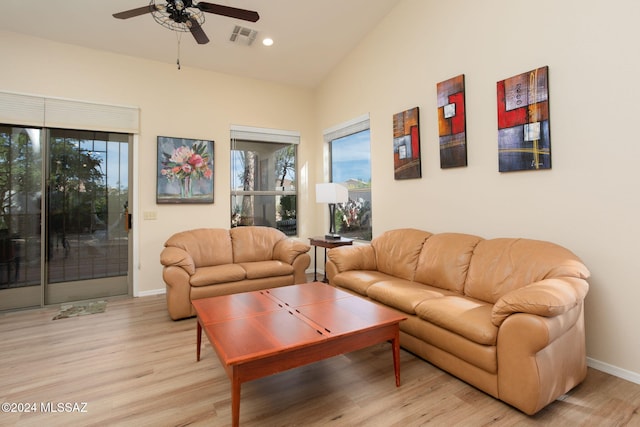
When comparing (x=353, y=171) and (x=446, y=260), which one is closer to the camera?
(x=446, y=260)

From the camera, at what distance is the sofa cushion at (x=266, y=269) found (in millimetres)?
3930

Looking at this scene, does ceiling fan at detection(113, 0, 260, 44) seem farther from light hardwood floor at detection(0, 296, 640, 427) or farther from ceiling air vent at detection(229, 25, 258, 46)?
light hardwood floor at detection(0, 296, 640, 427)

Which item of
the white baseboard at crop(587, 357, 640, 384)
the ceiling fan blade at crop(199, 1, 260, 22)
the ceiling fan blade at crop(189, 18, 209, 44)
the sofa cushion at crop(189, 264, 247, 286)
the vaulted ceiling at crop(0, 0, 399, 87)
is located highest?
the vaulted ceiling at crop(0, 0, 399, 87)

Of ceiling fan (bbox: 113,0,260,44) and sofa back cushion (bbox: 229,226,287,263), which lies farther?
sofa back cushion (bbox: 229,226,287,263)

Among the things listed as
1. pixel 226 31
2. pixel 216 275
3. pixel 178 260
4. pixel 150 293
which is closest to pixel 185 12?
pixel 226 31

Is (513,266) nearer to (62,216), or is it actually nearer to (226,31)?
(226,31)

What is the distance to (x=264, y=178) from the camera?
5.54 metres

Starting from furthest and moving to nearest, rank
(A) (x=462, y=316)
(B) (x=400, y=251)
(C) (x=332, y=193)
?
1. (C) (x=332, y=193)
2. (B) (x=400, y=251)
3. (A) (x=462, y=316)

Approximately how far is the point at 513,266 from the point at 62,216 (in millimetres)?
4969

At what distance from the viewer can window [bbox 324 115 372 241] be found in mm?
4797

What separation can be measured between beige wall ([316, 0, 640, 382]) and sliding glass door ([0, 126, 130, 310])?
12.5 ft

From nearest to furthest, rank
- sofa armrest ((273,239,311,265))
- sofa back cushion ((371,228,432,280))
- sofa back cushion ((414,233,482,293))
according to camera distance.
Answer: sofa back cushion ((414,233,482,293)) → sofa back cushion ((371,228,432,280)) → sofa armrest ((273,239,311,265))

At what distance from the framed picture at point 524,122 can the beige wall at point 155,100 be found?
350 centimetres

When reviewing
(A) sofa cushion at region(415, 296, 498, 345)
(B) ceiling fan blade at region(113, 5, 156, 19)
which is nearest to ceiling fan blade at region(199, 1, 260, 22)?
(B) ceiling fan blade at region(113, 5, 156, 19)
